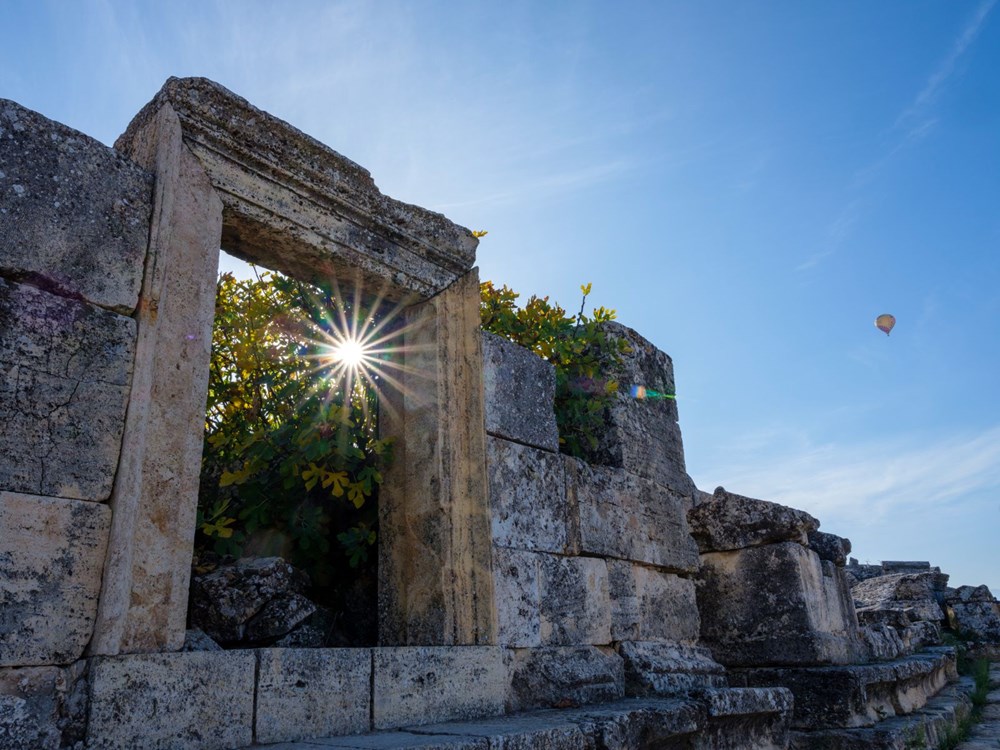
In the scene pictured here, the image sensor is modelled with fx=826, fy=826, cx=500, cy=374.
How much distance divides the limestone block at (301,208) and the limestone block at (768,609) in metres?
2.94

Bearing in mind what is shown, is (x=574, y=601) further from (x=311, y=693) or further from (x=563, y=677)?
(x=311, y=693)

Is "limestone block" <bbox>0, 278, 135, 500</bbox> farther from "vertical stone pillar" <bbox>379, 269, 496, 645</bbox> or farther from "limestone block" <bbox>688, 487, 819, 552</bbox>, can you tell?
"limestone block" <bbox>688, 487, 819, 552</bbox>

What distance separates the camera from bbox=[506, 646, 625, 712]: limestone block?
342 centimetres

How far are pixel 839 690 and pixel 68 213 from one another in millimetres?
4697

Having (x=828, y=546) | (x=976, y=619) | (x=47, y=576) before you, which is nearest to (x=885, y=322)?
(x=976, y=619)

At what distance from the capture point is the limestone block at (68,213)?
235 centimetres

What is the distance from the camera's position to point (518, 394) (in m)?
3.99

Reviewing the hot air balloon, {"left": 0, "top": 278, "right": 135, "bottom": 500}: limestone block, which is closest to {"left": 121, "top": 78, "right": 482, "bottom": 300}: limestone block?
{"left": 0, "top": 278, "right": 135, "bottom": 500}: limestone block

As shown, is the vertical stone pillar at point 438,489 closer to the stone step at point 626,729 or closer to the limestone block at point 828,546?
the stone step at point 626,729

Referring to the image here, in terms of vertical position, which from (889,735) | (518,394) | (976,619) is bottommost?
(889,735)

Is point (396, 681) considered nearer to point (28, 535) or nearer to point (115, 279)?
point (28, 535)

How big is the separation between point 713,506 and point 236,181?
3.90 meters

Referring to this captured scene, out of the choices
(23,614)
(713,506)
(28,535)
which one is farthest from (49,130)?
(713,506)

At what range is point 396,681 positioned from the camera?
2.82 meters
